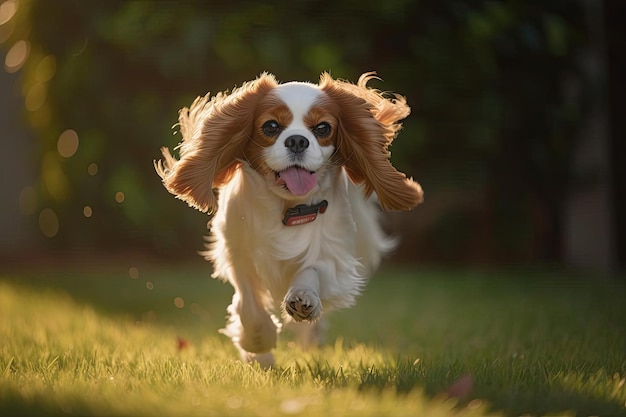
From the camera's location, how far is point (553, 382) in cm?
294

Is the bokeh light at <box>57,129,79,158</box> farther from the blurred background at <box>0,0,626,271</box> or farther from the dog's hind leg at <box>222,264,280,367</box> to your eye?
the dog's hind leg at <box>222,264,280,367</box>

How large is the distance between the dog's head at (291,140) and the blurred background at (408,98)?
119 inches

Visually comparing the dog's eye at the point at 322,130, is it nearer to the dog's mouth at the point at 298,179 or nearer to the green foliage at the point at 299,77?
the dog's mouth at the point at 298,179

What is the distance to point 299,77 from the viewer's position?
21.5 ft

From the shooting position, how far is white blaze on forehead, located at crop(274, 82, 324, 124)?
3230 millimetres

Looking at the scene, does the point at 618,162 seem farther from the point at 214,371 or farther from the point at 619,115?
the point at 214,371

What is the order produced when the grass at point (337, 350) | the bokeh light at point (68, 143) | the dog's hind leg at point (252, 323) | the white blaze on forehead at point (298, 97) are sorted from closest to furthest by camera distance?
the grass at point (337, 350) < the white blaze on forehead at point (298, 97) < the dog's hind leg at point (252, 323) < the bokeh light at point (68, 143)

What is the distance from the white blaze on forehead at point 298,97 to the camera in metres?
3.23

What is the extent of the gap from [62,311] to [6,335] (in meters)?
0.95

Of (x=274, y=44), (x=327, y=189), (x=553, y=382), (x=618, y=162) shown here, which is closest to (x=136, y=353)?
(x=327, y=189)

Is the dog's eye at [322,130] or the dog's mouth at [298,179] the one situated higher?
the dog's eye at [322,130]

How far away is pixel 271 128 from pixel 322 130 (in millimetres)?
191

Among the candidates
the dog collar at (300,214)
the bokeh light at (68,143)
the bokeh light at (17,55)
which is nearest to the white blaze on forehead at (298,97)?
the dog collar at (300,214)

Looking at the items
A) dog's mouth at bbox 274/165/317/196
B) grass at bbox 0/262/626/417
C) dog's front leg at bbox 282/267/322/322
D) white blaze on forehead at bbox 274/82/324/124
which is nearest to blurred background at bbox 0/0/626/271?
grass at bbox 0/262/626/417
